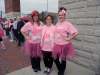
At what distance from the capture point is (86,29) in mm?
3289

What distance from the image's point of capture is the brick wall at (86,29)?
3.03 metres

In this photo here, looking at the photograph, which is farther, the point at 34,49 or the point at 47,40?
the point at 34,49

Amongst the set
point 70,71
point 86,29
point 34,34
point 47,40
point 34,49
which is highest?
point 86,29

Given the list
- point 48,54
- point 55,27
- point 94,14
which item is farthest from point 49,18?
point 94,14

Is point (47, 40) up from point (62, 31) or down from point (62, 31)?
down

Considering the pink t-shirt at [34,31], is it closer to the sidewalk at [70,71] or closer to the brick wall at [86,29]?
the sidewalk at [70,71]

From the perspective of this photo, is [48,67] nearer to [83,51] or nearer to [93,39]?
[83,51]

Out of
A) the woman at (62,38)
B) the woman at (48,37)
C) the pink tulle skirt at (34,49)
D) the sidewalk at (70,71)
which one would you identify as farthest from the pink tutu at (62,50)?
the sidewalk at (70,71)

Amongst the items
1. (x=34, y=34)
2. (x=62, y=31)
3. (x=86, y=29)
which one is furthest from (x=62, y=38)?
(x=86, y=29)

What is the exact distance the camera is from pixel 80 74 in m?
3.11

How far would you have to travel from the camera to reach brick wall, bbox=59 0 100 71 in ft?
9.95

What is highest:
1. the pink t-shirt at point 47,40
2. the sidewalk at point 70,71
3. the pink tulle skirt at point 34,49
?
the pink t-shirt at point 47,40

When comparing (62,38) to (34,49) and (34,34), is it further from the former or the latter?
(34,49)

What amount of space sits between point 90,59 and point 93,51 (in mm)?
276
